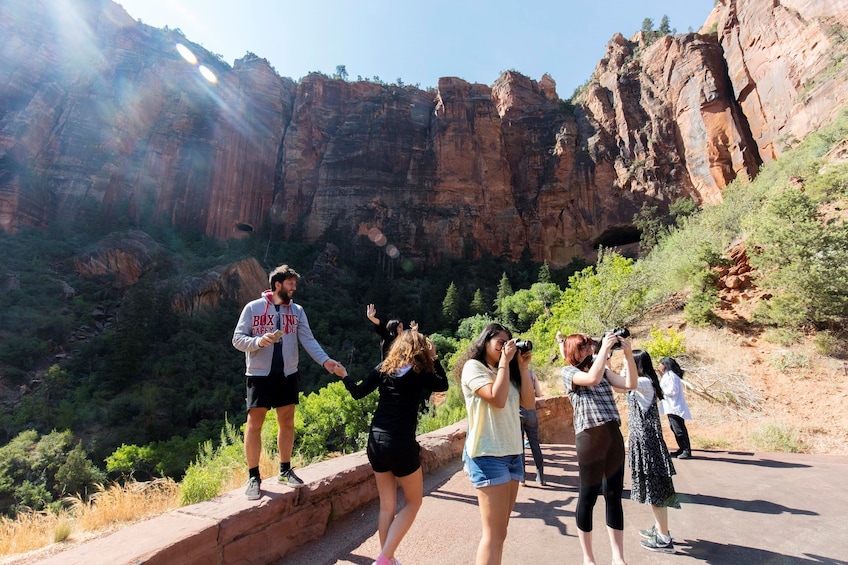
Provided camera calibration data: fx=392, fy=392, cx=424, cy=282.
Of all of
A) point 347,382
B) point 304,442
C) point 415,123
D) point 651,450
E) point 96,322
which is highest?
point 415,123

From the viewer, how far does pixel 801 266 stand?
32.5 ft

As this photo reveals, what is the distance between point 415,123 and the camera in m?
50.8

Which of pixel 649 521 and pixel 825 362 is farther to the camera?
pixel 825 362

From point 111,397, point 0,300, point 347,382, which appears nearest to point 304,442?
point 347,382

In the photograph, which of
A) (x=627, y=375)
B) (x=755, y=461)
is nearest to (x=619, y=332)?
(x=627, y=375)

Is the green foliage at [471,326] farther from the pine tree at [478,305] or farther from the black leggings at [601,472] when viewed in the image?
the black leggings at [601,472]

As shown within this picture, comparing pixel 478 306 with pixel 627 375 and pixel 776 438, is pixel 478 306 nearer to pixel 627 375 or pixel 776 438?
pixel 776 438

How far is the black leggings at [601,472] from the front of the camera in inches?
103

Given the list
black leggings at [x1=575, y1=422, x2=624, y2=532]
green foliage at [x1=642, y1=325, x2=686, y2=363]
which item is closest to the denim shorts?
black leggings at [x1=575, y1=422, x2=624, y2=532]

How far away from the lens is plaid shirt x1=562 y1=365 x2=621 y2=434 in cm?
279

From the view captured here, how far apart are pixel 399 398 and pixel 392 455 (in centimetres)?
34

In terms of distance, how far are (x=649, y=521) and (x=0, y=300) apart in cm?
4045

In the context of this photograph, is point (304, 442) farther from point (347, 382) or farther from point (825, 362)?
point (825, 362)

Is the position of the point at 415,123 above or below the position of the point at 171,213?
above
